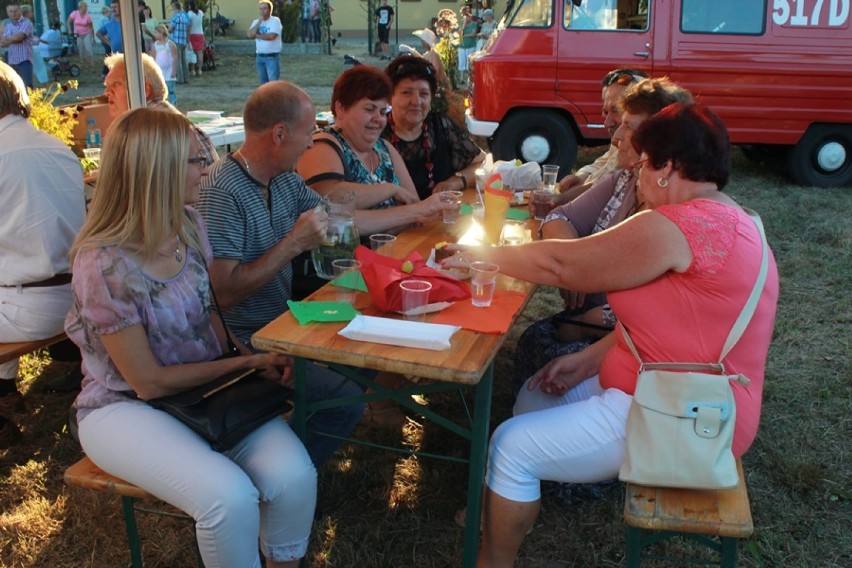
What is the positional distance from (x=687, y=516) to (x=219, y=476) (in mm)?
1171

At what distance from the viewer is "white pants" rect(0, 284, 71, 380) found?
9.51 feet

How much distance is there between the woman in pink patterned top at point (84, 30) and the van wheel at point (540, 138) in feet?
46.1

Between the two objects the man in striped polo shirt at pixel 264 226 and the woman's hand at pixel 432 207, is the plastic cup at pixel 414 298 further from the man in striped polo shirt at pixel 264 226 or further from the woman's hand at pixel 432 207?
the woman's hand at pixel 432 207

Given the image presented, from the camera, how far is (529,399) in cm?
272

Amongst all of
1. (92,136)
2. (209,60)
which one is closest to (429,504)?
(92,136)

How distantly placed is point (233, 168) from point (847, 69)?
23.9 ft

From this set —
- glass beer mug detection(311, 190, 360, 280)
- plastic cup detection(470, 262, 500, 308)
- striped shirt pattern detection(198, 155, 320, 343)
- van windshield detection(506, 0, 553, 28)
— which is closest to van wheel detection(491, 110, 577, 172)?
van windshield detection(506, 0, 553, 28)

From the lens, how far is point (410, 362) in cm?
192

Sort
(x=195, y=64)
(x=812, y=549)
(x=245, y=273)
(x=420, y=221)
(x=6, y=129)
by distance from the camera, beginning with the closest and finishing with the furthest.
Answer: (x=245, y=273) → (x=812, y=549) → (x=6, y=129) → (x=420, y=221) → (x=195, y=64)

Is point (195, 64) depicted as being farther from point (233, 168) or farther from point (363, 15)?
point (233, 168)

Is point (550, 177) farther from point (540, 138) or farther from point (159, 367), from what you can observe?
point (540, 138)

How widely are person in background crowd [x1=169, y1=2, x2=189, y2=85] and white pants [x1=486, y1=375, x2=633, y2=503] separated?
1691cm

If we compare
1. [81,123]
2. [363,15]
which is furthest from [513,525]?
[363,15]

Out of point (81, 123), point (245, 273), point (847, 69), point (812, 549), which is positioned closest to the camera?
point (245, 273)
